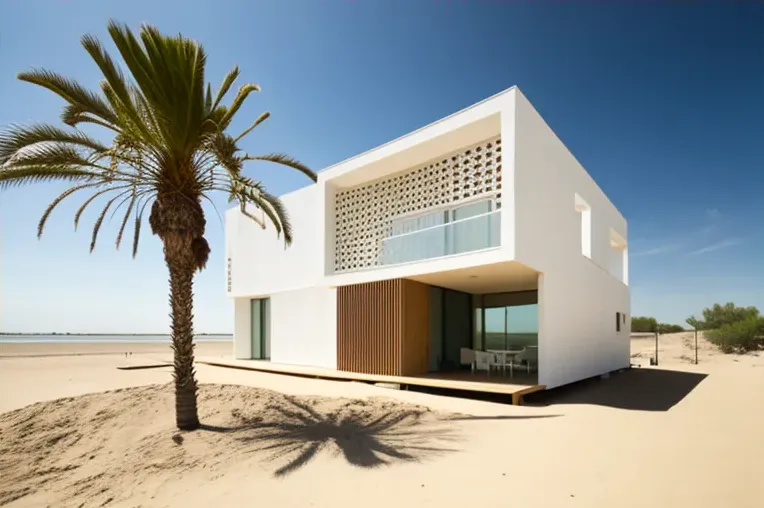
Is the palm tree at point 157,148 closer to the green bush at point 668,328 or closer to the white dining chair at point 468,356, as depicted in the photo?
the white dining chair at point 468,356

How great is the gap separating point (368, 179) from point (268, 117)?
6.42 m

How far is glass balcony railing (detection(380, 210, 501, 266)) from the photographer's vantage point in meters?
10.5

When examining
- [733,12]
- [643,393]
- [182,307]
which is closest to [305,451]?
[182,307]

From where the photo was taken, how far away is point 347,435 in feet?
21.3

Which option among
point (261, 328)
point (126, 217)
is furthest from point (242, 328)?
point (126, 217)

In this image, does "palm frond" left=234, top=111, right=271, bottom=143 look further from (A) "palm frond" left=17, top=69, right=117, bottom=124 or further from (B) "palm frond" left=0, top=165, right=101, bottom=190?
(B) "palm frond" left=0, top=165, right=101, bottom=190

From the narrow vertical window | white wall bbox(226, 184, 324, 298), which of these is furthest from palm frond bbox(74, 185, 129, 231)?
the narrow vertical window

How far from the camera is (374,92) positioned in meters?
14.6

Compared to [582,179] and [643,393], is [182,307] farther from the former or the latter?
[582,179]

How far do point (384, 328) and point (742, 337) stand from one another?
27397 mm

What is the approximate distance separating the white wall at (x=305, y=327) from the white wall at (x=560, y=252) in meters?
7.16

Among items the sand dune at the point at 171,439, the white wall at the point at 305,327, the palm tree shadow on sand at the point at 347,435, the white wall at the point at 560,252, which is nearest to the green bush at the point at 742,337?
the white wall at the point at 560,252

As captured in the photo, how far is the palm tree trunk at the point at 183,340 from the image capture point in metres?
6.81

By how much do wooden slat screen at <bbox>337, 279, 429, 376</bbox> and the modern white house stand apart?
0.04 m
